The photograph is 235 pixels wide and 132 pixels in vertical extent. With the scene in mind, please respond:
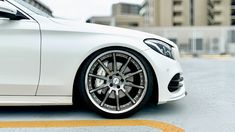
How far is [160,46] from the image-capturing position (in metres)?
2.87

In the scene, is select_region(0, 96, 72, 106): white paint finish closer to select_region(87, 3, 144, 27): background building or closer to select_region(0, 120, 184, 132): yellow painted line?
select_region(0, 120, 184, 132): yellow painted line

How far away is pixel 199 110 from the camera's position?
10.1 feet

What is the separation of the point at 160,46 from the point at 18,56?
1223 millimetres

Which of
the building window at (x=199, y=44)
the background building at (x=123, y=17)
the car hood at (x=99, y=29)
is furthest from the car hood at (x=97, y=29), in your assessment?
the background building at (x=123, y=17)

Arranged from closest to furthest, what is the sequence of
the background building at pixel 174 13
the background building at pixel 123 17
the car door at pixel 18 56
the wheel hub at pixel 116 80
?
the car door at pixel 18 56 < the wheel hub at pixel 116 80 < the background building at pixel 123 17 < the background building at pixel 174 13

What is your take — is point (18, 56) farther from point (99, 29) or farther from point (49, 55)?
point (99, 29)

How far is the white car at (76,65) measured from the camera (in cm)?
274

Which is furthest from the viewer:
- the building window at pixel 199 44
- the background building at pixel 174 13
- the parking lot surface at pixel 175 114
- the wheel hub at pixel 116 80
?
the background building at pixel 174 13

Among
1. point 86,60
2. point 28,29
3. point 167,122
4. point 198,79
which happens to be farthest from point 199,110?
point 198,79

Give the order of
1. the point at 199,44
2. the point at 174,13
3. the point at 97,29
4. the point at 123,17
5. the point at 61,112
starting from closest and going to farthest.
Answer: the point at 97,29 → the point at 61,112 → the point at 199,44 → the point at 123,17 → the point at 174,13

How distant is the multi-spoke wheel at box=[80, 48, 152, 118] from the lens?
2.78 meters

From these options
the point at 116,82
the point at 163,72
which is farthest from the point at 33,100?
the point at 163,72

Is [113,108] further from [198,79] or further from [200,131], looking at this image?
[198,79]

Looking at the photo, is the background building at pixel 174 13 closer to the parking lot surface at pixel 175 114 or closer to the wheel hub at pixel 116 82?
the parking lot surface at pixel 175 114
